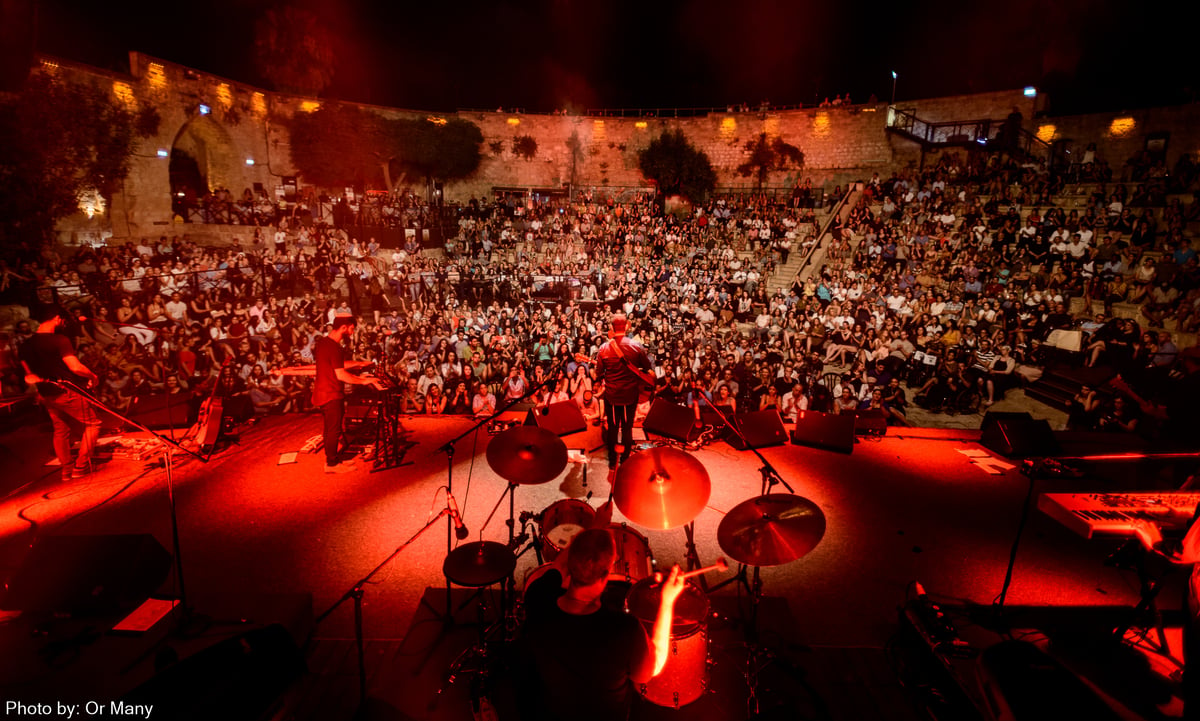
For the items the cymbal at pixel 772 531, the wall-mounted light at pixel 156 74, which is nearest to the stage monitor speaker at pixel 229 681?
the cymbal at pixel 772 531

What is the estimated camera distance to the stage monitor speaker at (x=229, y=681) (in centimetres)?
201

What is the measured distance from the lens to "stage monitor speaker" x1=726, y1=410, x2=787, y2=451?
227 inches

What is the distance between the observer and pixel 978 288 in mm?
12258

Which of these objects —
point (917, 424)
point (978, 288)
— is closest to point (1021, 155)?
point (978, 288)

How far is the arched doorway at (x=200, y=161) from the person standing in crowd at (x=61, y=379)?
18.5m

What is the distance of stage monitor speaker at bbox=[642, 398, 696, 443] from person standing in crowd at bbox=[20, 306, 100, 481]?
5571mm

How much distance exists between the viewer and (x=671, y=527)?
264 cm

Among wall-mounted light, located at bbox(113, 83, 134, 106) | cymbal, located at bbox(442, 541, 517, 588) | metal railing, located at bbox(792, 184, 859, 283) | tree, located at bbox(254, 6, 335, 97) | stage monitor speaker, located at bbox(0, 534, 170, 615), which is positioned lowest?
stage monitor speaker, located at bbox(0, 534, 170, 615)

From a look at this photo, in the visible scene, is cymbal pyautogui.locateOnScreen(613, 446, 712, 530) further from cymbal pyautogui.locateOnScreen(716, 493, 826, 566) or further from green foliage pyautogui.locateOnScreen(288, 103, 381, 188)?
green foliage pyautogui.locateOnScreen(288, 103, 381, 188)

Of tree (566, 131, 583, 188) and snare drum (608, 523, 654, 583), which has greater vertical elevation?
tree (566, 131, 583, 188)

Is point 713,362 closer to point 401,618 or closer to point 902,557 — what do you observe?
point 902,557

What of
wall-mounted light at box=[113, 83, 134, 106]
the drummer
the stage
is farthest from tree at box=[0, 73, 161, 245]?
the drummer

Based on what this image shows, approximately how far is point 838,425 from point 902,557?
1744mm

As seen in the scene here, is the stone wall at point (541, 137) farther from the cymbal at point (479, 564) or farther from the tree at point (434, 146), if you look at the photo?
the cymbal at point (479, 564)
